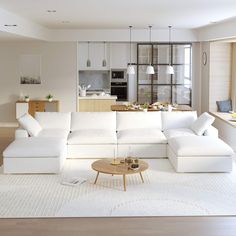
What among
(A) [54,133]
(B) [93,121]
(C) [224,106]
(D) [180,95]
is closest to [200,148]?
(B) [93,121]

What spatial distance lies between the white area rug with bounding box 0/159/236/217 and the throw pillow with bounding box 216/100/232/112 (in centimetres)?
447

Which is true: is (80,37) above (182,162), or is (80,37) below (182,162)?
above

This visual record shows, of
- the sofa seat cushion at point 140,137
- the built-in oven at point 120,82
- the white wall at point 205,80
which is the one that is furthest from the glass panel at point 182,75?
the sofa seat cushion at point 140,137

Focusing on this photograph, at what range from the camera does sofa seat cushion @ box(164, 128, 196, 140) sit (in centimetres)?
838

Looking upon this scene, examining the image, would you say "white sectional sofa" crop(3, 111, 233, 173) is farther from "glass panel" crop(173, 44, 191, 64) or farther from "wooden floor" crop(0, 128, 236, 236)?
"glass panel" crop(173, 44, 191, 64)

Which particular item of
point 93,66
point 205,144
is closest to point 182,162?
point 205,144

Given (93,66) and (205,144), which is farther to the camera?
(93,66)

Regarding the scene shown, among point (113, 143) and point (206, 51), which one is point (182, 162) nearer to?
point (113, 143)

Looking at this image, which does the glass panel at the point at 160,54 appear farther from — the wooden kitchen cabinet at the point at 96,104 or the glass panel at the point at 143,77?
the wooden kitchen cabinet at the point at 96,104

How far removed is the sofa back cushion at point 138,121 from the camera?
8.98 m

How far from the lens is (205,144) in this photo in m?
7.48

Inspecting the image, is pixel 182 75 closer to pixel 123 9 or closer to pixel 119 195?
pixel 123 9

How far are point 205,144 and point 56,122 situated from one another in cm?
305

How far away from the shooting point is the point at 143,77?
13.5 metres
